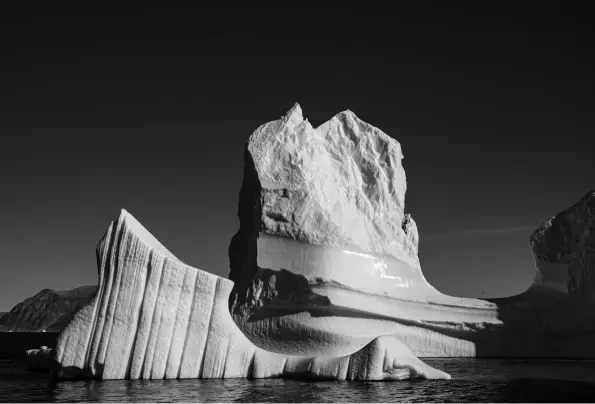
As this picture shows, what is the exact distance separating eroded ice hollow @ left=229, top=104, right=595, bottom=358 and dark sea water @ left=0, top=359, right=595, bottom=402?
471 centimetres

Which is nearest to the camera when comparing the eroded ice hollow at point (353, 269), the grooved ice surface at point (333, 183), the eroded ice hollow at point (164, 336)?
the eroded ice hollow at point (164, 336)

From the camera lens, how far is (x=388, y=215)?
72.0ft

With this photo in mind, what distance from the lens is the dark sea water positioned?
10.6m

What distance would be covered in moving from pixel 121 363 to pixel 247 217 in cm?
843

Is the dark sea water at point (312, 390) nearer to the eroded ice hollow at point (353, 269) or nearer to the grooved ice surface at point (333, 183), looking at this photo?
the eroded ice hollow at point (353, 269)

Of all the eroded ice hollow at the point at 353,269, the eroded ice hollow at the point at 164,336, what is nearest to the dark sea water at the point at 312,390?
the eroded ice hollow at the point at 164,336

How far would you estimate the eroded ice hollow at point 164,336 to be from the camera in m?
12.5

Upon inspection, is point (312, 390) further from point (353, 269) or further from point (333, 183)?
point (333, 183)

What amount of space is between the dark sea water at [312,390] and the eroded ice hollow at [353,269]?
4708mm

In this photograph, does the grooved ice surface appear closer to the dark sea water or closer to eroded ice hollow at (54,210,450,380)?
eroded ice hollow at (54,210,450,380)

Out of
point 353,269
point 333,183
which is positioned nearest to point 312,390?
point 353,269

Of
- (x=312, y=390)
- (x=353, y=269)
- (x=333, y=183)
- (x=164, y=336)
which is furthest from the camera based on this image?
(x=333, y=183)

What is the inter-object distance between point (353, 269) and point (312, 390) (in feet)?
25.1

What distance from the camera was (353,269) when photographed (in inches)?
749
